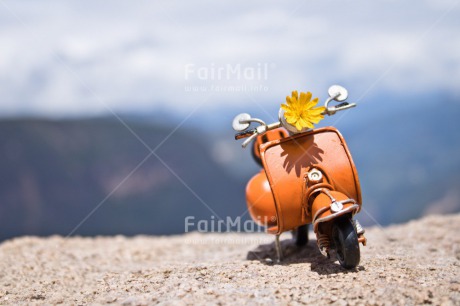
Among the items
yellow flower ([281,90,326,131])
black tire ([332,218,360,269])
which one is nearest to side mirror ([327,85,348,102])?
yellow flower ([281,90,326,131])

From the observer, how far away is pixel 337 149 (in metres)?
3.39

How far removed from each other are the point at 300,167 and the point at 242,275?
83 centimetres

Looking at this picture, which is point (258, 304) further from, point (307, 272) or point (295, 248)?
point (295, 248)

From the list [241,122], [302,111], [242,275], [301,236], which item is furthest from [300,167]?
[301,236]

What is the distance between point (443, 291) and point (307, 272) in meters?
0.86

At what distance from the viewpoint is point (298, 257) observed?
3.83m

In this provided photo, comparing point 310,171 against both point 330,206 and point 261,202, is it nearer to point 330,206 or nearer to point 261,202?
point 330,206

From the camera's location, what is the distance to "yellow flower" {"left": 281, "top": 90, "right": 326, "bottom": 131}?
333cm

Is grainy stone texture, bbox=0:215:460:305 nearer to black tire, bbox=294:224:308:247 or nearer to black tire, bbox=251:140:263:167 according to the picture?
black tire, bbox=294:224:308:247

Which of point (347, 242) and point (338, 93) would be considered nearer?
point (347, 242)

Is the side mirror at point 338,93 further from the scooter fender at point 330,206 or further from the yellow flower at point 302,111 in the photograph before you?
the scooter fender at point 330,206

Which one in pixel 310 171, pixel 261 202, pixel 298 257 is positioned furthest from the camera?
pixel 298 257

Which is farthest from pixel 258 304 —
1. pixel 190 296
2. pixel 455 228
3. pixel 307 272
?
pixel 455 228

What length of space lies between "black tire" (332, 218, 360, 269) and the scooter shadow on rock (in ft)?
0.29
